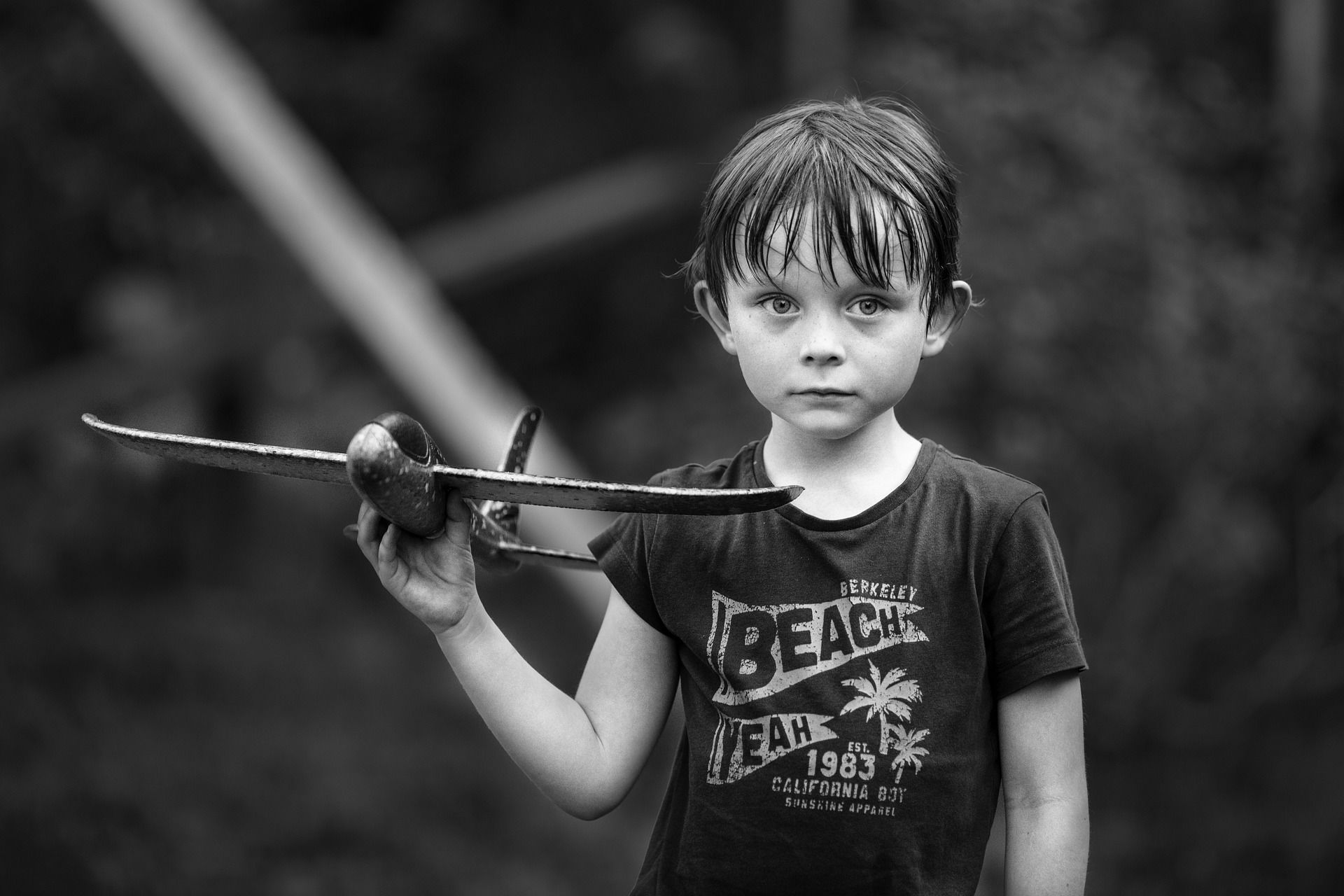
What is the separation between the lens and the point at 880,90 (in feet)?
14.8

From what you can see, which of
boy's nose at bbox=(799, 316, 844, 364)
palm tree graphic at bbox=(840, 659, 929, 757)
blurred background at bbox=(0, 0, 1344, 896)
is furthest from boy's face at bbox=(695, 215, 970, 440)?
blurred background at bbox=(0, 0, 1344, 896)

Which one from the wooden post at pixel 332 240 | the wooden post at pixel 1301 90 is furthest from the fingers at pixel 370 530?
the wooden post at pixel 1301 90

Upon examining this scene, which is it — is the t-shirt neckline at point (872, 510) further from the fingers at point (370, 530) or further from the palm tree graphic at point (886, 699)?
the fingers at point (370, 530)

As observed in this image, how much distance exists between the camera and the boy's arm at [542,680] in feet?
4.41

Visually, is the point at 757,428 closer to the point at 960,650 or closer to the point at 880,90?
the point at 880,90

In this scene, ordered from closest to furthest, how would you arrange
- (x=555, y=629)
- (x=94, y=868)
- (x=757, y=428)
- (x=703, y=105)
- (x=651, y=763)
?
(x=94, y=868) → (x=651, y=763) → (x=757, y=428) → (x=555, y=629) → (x=703, y=105)

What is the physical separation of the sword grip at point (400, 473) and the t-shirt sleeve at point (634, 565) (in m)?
0.20

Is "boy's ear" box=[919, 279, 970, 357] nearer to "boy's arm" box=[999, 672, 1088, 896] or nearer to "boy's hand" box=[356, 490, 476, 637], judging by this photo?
"boy's arm" box=[999, 672, 1088, 896]

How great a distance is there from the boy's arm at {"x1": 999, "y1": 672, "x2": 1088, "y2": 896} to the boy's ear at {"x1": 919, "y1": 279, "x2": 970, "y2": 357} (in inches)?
13.3

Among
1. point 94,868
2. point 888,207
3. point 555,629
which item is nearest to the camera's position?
point 888,207

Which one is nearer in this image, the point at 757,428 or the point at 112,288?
the point at 757,428

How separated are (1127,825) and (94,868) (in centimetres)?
254

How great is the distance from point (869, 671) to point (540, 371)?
4.70 meters

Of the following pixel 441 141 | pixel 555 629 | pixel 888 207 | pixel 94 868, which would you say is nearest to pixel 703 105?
pixel 441 141
